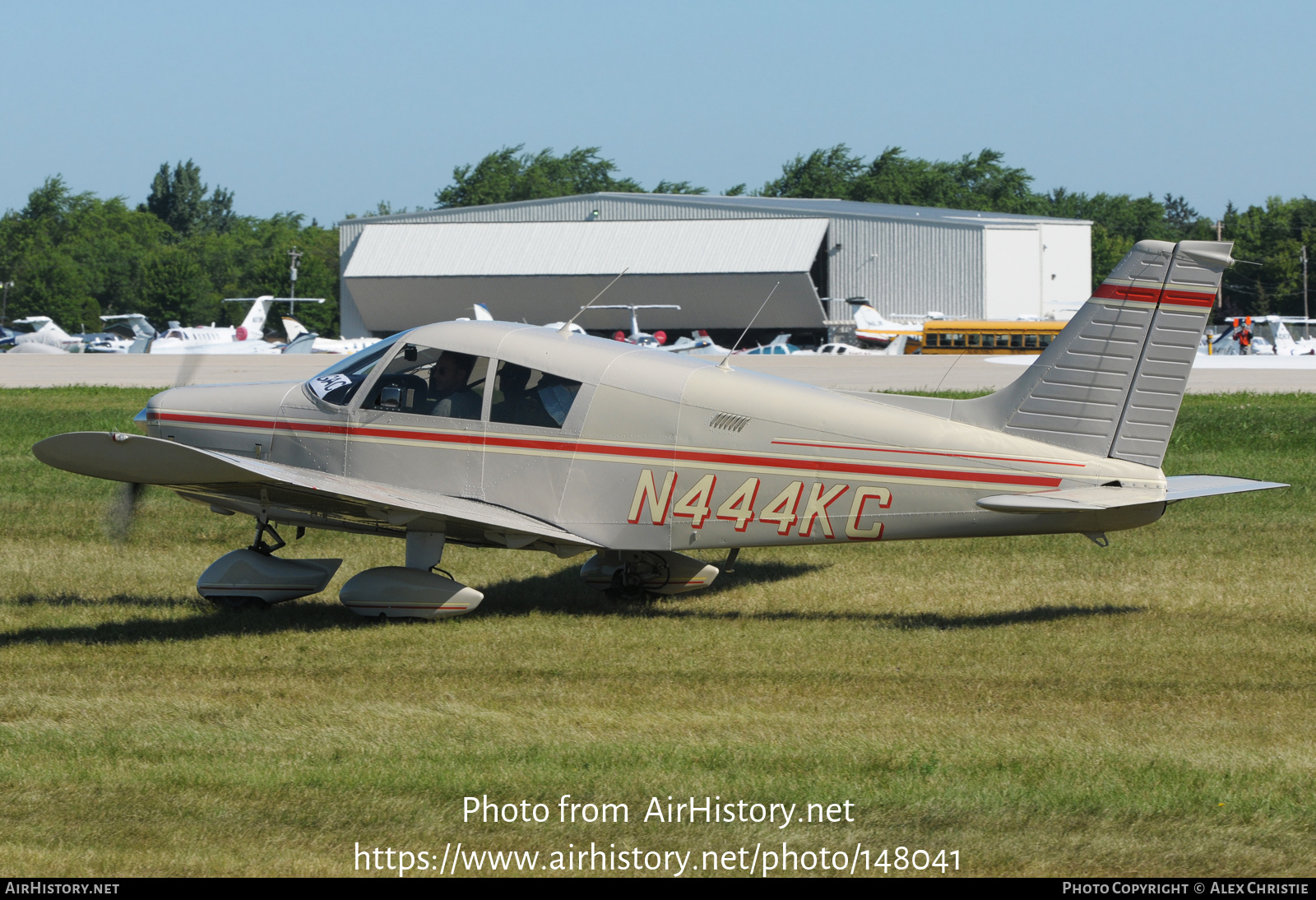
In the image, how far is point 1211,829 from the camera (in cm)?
494

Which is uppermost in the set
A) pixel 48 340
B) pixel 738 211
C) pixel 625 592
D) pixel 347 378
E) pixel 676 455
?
pixel 738 211

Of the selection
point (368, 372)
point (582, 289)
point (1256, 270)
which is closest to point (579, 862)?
point (368, 372)

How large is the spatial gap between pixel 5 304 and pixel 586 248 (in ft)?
231

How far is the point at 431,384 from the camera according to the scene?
9203 millimetres

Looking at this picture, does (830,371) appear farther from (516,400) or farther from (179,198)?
(179,198)

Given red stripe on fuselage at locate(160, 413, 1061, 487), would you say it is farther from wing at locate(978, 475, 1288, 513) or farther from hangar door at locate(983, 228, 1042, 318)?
hangar door at locate(983, 228, 1042, 318)

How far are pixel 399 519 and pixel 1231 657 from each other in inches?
215

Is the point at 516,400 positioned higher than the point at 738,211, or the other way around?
the point at 738,211

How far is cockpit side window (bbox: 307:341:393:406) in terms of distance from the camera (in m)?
9.34

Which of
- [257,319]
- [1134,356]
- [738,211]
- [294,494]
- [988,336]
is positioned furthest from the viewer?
[738,211]

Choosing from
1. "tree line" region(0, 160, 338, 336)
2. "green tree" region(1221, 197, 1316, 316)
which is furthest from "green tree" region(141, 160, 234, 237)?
"green tree" region(1221, 197, 1316, 316)

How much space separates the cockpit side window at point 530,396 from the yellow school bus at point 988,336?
4602 cm

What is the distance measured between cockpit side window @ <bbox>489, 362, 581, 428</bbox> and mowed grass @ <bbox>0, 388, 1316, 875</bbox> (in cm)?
146

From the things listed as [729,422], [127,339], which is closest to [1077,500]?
[729,422]
